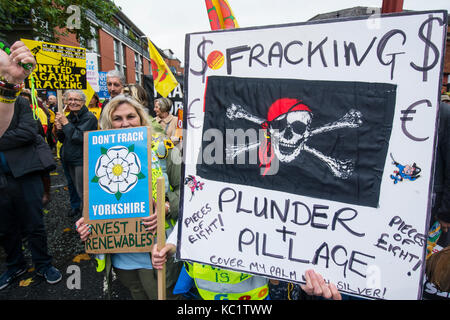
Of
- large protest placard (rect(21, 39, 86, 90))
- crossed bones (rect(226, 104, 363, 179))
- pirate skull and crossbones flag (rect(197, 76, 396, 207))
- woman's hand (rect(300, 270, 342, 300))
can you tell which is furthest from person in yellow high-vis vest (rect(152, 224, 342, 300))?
large protest placard (rect(21, 39, 86, 90))

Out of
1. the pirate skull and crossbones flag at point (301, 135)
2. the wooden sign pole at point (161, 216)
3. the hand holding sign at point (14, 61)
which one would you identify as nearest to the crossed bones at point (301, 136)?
the pirate skull and crossbones flag at point (301, 135)

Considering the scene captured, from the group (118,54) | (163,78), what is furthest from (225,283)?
(118,54)

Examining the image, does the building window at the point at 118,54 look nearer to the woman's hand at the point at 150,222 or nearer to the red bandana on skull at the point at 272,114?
the woman's hand at the point at 150,222

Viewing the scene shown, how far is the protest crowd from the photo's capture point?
125 centimetres

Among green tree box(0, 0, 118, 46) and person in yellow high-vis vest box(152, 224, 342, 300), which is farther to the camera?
green tree box(0, 0, 118, 46)

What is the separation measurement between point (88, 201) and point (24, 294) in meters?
1.83

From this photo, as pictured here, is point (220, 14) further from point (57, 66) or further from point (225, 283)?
point (57, 66)

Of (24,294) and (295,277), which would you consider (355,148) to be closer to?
(295,277)

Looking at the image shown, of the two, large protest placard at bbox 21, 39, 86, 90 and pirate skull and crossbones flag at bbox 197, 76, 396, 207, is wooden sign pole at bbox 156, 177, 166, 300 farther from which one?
large protest placard at bbox 21, 39, 86, 90

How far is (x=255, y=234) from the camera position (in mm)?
1119

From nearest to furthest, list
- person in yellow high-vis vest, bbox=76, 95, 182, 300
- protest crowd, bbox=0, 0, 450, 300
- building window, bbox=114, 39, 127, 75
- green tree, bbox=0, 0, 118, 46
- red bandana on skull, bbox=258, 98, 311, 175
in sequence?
red bandana on skull, bbox=258, 98, 311, 175
protest crowd, bbox=0, 0, 450, 300
person in yellow high-vis vest, bbox=76, 95, 182, 300
green tree, bbox=0, 0, 118, 46
building window, bbox=114, 39, 127, 75
